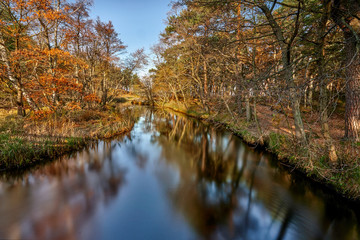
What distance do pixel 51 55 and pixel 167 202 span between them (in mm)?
11312

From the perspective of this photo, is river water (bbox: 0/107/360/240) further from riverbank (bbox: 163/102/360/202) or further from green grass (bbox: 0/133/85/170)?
green grass (bbox: 0/133/85/170)

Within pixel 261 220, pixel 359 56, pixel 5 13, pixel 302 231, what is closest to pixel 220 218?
pixel 261 220

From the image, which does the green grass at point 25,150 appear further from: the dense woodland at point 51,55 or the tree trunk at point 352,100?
the tree trunk at point 352,100

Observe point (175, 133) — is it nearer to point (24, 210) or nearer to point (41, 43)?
point (24, 210)

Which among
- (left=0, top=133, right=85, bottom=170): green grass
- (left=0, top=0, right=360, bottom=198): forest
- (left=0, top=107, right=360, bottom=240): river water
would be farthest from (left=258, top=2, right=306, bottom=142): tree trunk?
(left=0, top=133, right=85, bottom=170): green grass

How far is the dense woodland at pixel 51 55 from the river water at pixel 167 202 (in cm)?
484

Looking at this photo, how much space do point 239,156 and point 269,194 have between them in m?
3.32

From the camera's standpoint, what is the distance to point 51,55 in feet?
33.0

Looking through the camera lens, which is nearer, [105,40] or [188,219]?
[188,219]

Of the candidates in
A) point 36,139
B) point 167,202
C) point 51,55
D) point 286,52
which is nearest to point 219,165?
point 167,202

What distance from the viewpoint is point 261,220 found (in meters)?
4.47

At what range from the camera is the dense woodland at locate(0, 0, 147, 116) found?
869 centimetres

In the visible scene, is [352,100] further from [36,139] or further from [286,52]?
[36,139]

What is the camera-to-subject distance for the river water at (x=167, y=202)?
158 inches
